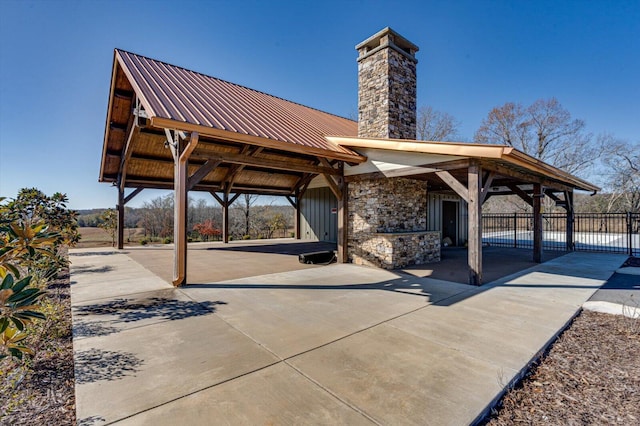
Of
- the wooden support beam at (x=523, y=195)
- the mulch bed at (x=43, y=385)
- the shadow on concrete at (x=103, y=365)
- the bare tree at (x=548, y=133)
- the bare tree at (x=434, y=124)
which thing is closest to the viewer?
the mulch bed at (x=43, y=385)

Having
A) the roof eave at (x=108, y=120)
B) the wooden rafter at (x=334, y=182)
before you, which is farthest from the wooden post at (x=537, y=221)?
the roof eave at (x=108, y=120)

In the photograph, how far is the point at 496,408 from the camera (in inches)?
87.0

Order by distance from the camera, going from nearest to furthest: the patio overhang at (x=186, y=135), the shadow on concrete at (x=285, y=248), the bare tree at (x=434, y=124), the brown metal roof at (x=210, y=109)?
the brown metal roof at (x=210, y=109)
the patio overhang at (x=186, y=135)
the shadow on concrete at (x=285, y=248)
the bare tree at (x=434, y=124)

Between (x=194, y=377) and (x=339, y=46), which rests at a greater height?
(x=339, y=46)

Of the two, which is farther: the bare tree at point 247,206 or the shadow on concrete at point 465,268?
the bare tree at point 247,206

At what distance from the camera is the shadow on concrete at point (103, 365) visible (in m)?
2.58

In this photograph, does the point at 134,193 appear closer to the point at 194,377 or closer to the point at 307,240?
the point at 307,240

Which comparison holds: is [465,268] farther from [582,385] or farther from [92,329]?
[92,329]

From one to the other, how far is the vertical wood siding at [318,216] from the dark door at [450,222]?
17.4 ft

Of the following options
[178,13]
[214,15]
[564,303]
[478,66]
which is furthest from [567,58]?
[178,13]

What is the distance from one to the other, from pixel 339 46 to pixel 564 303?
1073 cm

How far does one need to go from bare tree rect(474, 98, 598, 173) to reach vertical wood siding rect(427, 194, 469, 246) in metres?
13.1

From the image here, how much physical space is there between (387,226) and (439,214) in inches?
245

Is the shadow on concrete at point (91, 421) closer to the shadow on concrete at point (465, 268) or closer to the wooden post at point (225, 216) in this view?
the shadow on concrete at point (465, 268)
